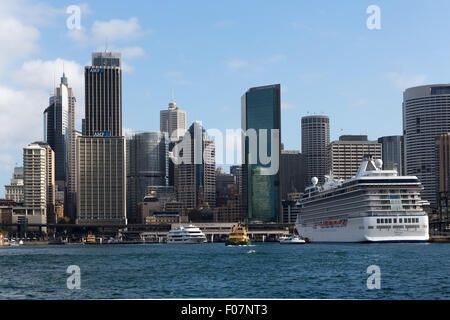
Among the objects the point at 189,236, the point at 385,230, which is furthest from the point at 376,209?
the point at 189,236

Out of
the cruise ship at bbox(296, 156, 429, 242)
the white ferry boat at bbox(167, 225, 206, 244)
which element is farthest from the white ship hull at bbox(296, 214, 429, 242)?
the white ferry boat at bbox(167, 225, 206, 244)

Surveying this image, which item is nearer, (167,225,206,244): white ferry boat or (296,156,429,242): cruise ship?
(296,156,429,242): cruise ship

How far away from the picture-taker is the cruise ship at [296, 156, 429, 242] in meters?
115

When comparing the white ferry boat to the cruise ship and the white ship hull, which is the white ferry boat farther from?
the white ship hull

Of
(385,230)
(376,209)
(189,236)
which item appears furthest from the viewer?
(189,236)

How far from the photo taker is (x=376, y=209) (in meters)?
117

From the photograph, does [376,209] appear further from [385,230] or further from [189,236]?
[189,236]

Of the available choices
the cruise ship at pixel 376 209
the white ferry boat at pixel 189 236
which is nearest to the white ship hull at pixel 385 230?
the cruise ship at pixel 376 209

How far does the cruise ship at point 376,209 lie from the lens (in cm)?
11525

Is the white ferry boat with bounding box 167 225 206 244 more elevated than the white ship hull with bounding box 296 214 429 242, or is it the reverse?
the white ship hull with bounding box 296 214 429 242
